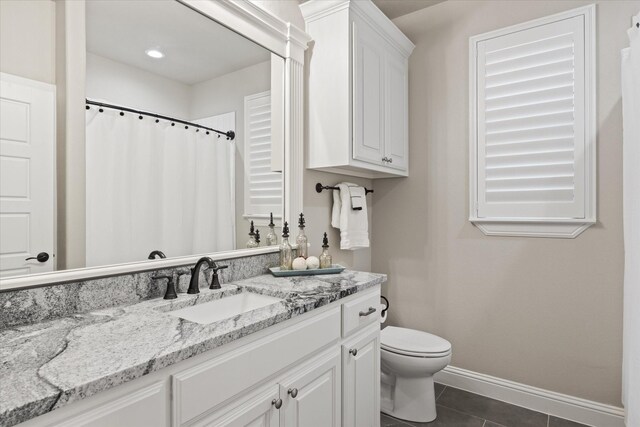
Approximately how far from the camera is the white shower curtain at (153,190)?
1.29m

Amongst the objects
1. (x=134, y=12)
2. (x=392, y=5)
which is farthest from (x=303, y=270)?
(x=392, y=5)

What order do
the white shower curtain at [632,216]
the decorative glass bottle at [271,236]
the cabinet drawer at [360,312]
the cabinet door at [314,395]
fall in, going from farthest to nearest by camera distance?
1. the decorative glass bottle at [271,236]
2. the cabinet drawer at [360,312]
3. the white shower curtain at [632,216]
4. the cabinet door at [314,395]

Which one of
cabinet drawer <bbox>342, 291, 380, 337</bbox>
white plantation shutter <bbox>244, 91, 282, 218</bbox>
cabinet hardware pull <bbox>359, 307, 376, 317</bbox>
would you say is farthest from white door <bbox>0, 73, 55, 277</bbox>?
cabinet hardware pull <bbox>359, 307, 376, 317</bbox>

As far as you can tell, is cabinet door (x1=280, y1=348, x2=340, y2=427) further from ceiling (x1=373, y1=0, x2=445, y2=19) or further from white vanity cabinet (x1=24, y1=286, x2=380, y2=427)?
ceiling (x1=373, y1=0, x2=445, y2=19)

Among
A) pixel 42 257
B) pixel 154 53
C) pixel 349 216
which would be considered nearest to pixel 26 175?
pixel 42 257

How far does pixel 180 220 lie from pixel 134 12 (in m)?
0.85

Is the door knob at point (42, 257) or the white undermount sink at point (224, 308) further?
the white undermount sink at point (224, 308)

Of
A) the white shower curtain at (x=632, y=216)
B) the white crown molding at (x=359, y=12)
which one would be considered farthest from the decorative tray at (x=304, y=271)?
the white crown molding at (x=359, y=12)

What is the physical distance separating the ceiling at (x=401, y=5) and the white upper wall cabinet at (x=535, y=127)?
447mm

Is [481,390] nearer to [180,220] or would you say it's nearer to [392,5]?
[180,220]

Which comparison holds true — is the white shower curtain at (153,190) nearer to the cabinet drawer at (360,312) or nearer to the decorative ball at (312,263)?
the decorative ball at (312,263)

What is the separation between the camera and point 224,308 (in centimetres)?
146

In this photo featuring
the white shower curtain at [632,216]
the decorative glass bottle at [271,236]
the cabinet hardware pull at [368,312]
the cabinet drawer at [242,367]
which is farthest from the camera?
the decorative glass bottle at [271,236]

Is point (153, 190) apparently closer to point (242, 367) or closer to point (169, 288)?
point (169, 288)
